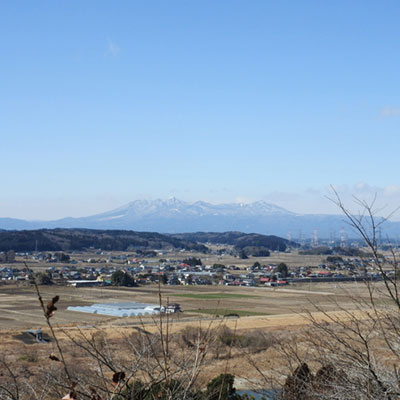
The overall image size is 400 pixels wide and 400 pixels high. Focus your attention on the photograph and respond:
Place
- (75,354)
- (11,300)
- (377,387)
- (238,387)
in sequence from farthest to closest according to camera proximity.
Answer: (11,300) < (75,354) < (238,387) < (377,387)

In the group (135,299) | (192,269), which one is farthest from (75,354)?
(192,269)

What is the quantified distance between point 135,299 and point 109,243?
12221 centimetres

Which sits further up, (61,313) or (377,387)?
(377,387)

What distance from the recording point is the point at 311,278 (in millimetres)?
80812

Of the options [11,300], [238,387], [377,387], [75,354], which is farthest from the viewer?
[11,300]

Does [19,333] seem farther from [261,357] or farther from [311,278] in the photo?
[311,278]

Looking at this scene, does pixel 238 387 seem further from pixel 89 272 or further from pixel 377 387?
pixel 89 272

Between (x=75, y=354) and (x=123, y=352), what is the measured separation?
212 centimetres

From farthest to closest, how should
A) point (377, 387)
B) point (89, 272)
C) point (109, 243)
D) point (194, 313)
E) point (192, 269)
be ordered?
point (109, 243), point (192, 269), point (89, 272), point (194, 313), point (377, 387)

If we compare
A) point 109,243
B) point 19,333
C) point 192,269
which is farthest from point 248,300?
point 109,243

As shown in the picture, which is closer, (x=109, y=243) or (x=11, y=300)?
(x=11, y=300)

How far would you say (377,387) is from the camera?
16.3 feet

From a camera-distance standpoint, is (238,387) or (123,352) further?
(123,352)

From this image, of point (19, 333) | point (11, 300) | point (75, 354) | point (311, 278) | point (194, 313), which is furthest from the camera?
point (311, 278)
